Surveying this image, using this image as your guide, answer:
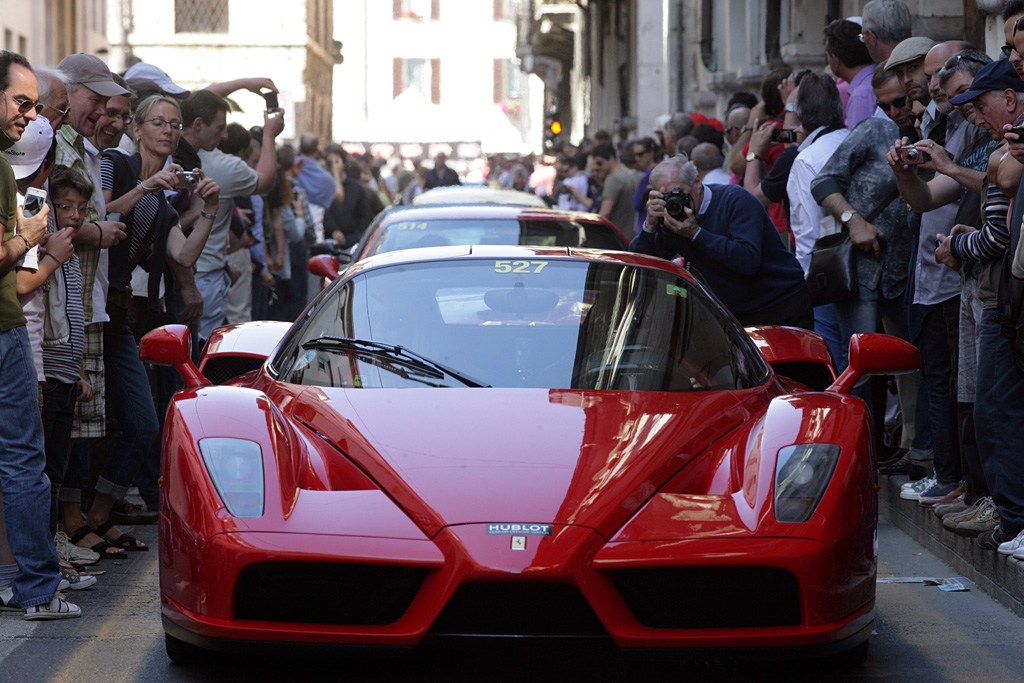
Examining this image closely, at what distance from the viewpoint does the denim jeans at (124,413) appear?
19.2 ft

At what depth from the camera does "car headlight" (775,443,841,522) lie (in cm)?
356

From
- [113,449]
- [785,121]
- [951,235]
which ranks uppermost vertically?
[785,121]

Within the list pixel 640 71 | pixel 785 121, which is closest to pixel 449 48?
pixel 640 71

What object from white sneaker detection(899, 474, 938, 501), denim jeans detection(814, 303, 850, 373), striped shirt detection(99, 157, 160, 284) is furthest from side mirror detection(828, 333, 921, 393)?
striped shirt detection(99, 157, 160, 284)

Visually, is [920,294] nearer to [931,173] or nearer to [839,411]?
[931,173]

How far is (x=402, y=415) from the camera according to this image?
396 centimetres

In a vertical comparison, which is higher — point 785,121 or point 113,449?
point 785,121

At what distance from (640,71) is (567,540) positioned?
75.7 ft

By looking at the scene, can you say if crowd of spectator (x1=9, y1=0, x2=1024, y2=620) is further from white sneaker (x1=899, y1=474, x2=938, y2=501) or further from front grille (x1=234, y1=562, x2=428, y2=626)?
front grille (x1=234, y1=562, x2=428, y2=626)

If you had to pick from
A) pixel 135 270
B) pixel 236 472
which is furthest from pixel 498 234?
pixel 236 472

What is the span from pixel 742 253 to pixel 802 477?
10.6 ft

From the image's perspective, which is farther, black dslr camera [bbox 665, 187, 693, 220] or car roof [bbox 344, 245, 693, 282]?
black dslr camera [bbox 665, 187, 693, 220]

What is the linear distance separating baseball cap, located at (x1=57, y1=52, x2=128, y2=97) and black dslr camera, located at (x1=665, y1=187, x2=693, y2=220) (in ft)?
8.48

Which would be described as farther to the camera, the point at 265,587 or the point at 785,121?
the point at 785,121
